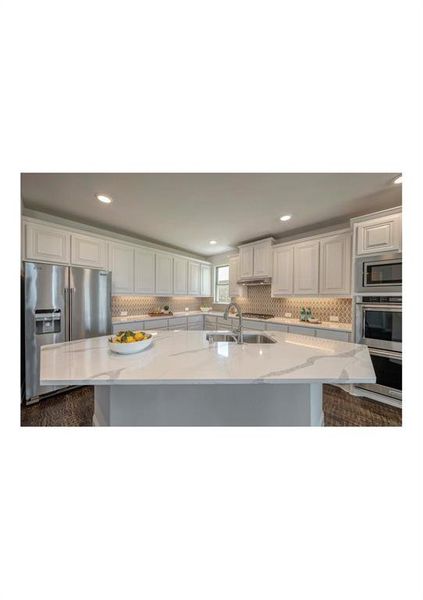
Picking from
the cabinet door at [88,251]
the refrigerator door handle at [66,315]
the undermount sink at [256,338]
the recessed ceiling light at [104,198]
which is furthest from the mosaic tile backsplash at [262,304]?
the undermount sink at [256,338]

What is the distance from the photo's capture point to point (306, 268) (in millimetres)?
3148

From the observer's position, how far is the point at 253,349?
153cm

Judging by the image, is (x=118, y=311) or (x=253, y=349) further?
(x=118, y=311)

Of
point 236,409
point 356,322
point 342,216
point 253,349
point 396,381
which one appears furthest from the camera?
point 342,216

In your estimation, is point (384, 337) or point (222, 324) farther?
point (222, 324)

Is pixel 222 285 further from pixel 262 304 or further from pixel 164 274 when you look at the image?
pixel 164 274

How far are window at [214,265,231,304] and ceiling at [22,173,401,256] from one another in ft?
5.33

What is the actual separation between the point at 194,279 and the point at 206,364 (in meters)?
3.54

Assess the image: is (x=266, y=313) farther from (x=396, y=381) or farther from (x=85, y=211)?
(x=85, y=211)

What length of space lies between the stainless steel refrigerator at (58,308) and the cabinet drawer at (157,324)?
74 cm

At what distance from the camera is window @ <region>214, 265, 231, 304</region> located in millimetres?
4965

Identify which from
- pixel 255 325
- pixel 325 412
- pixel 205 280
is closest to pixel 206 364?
pixel 325 412

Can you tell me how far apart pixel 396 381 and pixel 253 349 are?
1.78 metres
